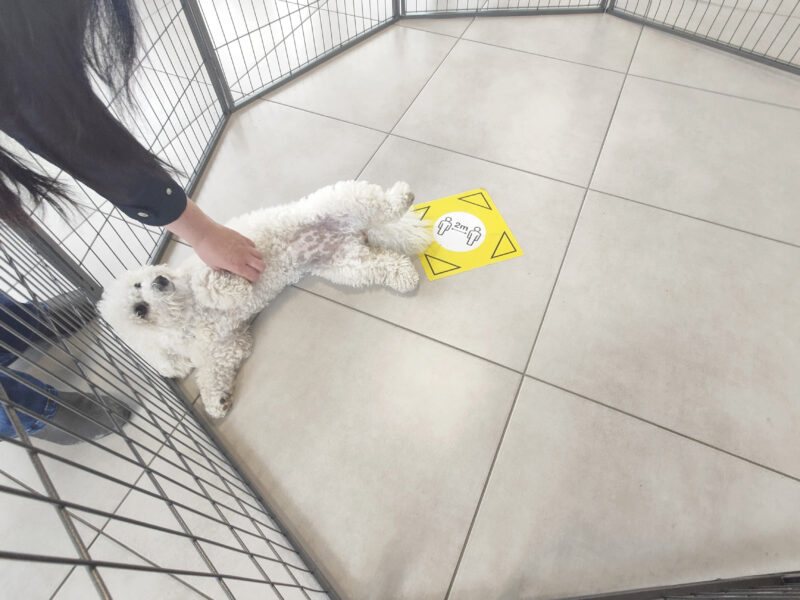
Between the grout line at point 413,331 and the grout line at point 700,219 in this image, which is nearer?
the grout line at point 413,331

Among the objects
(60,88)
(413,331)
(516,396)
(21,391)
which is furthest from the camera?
(413,331)

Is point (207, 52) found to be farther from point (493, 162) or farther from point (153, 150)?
point (493, 162)

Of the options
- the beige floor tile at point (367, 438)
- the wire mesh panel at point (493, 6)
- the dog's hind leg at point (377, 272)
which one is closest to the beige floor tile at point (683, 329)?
the beige floor tile at point (367, 438)

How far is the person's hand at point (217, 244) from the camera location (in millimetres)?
972

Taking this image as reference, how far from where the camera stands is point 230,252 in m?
1.07

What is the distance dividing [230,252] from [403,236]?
491 mm

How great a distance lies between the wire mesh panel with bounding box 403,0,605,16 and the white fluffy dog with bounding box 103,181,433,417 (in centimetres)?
148

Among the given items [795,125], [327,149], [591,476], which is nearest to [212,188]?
[327,149]

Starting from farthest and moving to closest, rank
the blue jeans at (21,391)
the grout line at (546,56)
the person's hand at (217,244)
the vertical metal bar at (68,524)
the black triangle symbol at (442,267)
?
the grout line at (546,56)
the black triangle symbol at (442,267)
the person's hand at (217,244)
the blue jeans at (21,391)
the vertical metal bar at (68,524)

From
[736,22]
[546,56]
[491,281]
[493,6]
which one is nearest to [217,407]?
[491,281]

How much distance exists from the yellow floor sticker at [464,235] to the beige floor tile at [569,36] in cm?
102

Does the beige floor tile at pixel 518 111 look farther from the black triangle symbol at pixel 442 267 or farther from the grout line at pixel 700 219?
the black triangle symbol at pixel 442 267

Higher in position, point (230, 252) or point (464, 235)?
point (464, 235)

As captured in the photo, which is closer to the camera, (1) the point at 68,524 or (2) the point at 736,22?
(1) the point at 68,524
